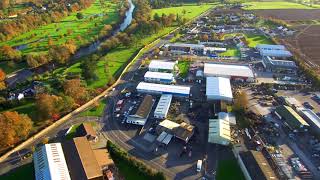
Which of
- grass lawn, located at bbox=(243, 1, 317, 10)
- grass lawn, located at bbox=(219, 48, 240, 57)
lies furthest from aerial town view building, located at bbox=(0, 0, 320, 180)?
grass lawn, located at bbox=(243, 1, 317, 10)

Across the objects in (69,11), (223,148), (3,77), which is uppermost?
(69,11)

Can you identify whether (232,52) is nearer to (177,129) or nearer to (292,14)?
(177,129)

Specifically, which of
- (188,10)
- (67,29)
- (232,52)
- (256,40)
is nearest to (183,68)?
(232,52)

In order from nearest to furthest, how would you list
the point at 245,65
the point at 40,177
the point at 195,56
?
the point at 40,177, the point at 245,65, the point at 195,56

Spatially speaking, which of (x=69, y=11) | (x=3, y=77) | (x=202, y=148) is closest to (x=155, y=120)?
(x=202, y=148)

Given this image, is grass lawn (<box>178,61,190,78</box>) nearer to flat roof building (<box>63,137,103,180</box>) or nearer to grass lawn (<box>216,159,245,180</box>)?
grass lawn (<box>216,159,245,180</box>)

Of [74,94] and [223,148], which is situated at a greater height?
[74,94]

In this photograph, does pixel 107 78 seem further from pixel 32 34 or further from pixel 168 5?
pixel 168 5
